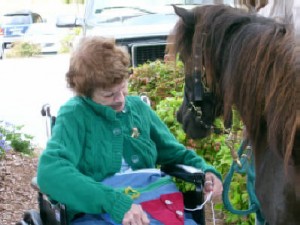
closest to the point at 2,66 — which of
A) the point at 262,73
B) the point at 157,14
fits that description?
the point at 157,14

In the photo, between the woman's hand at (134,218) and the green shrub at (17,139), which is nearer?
the woman's hand at (134,218)

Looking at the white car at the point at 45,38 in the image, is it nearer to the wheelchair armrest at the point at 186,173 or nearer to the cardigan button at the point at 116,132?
the wheelchair armrest at the point at 186,173

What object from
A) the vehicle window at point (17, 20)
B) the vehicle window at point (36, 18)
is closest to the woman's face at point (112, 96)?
the vehicle window at point (17, 20)

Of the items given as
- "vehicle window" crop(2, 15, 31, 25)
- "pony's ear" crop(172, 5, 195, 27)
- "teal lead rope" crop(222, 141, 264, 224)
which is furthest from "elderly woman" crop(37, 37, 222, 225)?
"vehicle window" crop(2, 15, 31, 25)

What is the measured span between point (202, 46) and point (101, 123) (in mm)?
596

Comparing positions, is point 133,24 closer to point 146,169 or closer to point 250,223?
point 250,223

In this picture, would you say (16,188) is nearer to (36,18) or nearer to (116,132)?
(116,132)

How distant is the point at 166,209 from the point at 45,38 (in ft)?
70.3

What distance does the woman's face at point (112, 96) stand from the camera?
268 centimetres

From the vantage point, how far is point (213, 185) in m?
2.77

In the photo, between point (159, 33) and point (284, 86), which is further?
point (159, 33)

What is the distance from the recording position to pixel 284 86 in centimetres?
204

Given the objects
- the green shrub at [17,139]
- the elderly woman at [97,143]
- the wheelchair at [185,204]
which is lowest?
the green shrub at [17,139]

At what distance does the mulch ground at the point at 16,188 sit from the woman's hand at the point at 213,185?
183cm
